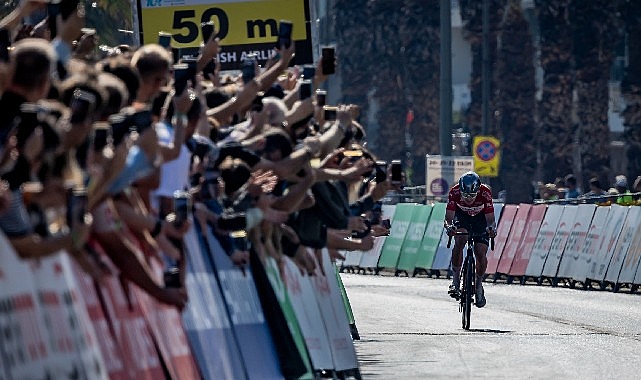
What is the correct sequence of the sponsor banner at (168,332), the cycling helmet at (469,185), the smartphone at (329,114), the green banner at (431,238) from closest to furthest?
1. the sponsor banner at (168,332)
2. the smartphone at (329,114)
3. the cycling helmet at (469,185)
4. the green banner at (431,238)

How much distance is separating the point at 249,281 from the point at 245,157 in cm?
76

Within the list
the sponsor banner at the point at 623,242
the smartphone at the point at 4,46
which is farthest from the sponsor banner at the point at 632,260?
the smartphone at the point at 4,46

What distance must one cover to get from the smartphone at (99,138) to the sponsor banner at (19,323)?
0.79 m

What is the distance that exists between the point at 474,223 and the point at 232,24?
11.6ft

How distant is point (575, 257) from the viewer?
3167 cm

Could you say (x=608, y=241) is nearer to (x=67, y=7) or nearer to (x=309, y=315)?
(x=309, y=315)

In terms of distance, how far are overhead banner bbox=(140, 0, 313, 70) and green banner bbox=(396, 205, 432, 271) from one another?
14.5 m

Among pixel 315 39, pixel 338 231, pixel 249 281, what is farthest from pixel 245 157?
pixel 315 39

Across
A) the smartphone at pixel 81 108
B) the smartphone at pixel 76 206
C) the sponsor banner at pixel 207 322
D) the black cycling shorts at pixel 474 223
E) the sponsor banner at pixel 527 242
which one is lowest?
the sponsor banner at pixel 527 242

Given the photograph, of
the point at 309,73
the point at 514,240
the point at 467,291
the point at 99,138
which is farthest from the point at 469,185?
the point at 99,138

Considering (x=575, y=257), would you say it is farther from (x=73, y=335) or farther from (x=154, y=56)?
(x=73, y=335)

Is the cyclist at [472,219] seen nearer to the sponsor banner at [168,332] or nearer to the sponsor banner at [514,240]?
the sponsor banner at [514,240]

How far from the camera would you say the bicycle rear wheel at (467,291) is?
20.8m

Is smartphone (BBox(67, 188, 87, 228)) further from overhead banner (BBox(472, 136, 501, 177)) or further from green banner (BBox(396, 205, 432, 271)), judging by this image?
overhead banner (BBox(472, 136, 501, 177))
